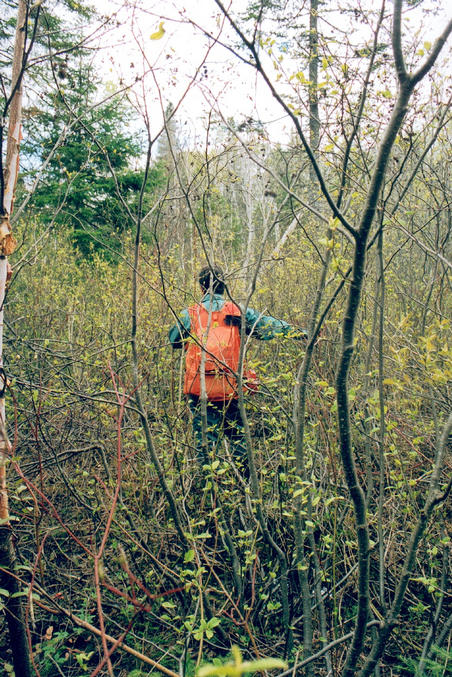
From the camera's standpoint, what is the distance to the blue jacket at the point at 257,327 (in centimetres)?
306

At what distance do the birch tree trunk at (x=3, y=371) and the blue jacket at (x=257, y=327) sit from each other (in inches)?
41.2

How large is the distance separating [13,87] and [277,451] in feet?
8.41

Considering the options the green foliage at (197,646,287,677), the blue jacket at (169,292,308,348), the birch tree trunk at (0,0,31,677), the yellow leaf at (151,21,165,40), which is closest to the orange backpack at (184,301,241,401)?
the blue jacket at (169,292,308,348)

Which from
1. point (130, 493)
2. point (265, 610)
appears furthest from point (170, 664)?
point (130, 493)

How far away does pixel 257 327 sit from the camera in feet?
12.7

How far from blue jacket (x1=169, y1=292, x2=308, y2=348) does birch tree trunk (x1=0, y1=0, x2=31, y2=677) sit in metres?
1.05

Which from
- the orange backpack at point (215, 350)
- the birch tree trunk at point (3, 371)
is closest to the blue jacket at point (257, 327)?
the orange backpack at point (215, 350)

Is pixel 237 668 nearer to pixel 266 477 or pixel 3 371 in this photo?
pixel 3 371

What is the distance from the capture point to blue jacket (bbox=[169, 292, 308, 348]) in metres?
3.06

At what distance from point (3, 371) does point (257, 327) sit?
2.09 m

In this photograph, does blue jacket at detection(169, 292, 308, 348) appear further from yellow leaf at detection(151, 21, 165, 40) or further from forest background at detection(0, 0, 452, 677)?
yellow leaf at detection(151, 21, 165, 40)

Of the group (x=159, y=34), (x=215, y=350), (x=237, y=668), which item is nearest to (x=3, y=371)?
(x=159, y=34)

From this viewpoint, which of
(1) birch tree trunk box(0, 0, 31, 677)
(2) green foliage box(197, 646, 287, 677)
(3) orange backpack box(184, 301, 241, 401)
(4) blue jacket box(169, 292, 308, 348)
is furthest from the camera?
(3) orange backpack box(184, 301, 241, 401)

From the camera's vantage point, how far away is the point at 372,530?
3.48 metres
